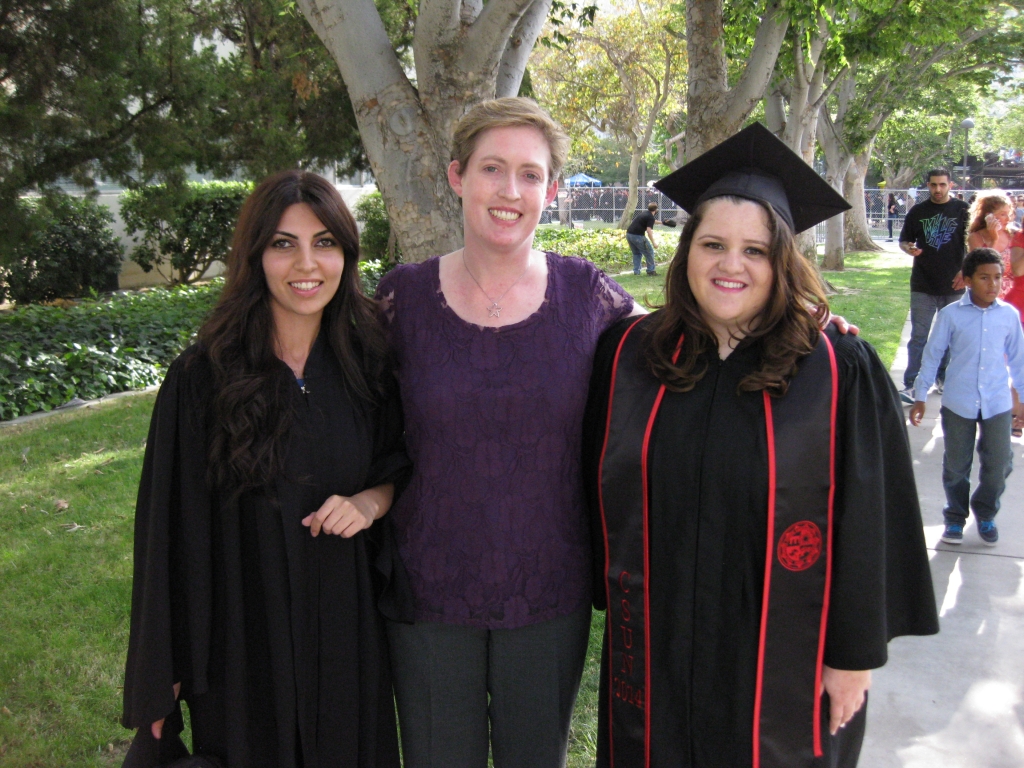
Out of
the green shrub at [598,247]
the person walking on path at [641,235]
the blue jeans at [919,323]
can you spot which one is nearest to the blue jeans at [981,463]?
the blue jeans at [919,323]

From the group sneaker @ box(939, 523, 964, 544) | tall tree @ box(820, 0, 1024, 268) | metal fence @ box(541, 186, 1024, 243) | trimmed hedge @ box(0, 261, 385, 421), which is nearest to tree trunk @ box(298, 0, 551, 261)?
sneaker @ box(939, 523, 964, 544)

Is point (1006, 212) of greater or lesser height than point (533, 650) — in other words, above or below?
above

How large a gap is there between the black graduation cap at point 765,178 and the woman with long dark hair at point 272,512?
0.92 meters

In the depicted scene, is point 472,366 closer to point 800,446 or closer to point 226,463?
point 226,463

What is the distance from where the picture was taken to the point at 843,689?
205cm

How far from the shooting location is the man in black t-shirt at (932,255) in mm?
7758

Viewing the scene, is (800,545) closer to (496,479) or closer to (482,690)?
(496,479)

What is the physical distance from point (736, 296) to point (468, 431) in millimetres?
716

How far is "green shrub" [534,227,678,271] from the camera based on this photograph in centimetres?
1909

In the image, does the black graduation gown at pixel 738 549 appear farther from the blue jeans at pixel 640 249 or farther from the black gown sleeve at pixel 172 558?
the blue jeans at pixel 640 249

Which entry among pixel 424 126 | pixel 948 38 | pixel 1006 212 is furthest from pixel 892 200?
pixel 424 126

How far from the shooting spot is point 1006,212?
21.2 feet

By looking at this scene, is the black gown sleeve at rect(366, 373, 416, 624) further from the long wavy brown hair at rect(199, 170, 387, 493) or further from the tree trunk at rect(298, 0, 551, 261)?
the tree trunk at rect(298, 0, 551, 261)

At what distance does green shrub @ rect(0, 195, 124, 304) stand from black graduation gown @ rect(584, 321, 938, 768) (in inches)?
402
